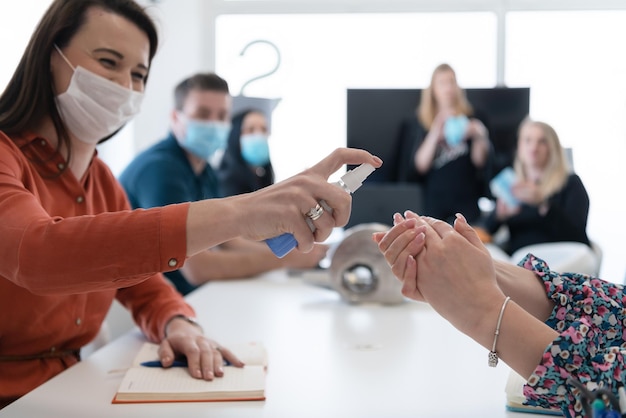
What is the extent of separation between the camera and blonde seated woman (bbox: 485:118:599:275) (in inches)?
98.7

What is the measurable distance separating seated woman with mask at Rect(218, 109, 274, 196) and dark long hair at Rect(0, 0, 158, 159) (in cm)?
209

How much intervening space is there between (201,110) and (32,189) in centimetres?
135

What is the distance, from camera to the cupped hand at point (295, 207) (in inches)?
37.9

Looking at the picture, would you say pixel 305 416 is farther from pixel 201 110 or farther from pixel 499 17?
pixel 499 17

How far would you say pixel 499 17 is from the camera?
4.33 meters

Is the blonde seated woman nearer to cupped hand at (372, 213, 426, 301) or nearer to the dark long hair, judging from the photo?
cupped hand at (372, 213, 426, 301)

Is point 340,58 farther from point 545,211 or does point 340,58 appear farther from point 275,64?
point 545,211

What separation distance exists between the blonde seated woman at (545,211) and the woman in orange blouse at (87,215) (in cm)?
149

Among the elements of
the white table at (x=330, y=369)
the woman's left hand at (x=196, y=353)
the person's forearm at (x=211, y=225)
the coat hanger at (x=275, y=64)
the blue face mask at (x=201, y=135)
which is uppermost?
the coat hanger at (x=275, y=64)

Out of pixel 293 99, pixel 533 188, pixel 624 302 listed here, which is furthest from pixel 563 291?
pixel 293 99

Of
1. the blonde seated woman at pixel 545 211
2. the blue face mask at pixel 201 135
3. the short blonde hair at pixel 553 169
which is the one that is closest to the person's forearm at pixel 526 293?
the blonde seated woman at pixel 545 211

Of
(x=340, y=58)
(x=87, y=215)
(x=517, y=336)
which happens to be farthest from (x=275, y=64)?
(x=517, y=336)

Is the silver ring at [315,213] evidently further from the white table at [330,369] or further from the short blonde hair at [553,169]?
the short blonde hair at [553,169]

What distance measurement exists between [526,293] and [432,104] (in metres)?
3.11
